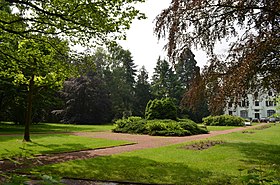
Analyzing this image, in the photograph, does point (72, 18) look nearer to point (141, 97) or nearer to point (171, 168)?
point (171, 168)

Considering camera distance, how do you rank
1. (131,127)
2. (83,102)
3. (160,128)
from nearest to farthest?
(160,128)
(131,127)
(83,102)

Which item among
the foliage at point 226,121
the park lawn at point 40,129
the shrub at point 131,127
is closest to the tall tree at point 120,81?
the foliage at point 226,121

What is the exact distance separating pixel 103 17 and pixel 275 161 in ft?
25.9

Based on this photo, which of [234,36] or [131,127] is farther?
[131,127]

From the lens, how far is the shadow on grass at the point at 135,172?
20.3ft

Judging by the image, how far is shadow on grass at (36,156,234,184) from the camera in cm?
618

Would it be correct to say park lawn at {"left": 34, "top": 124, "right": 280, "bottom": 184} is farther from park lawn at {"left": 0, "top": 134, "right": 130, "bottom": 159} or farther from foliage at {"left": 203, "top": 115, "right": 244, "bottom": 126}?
foliage at {"left": 203, "top": 115, "right": 244, "bottom": 126}

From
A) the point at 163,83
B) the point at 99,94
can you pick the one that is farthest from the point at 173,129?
the point at 163,83

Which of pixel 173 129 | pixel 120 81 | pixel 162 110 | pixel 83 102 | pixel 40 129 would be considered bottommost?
pixel 40 129

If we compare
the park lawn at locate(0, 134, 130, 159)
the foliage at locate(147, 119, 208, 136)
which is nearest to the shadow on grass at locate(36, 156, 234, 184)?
the park lawn at locate(0, 134, 130, 159)

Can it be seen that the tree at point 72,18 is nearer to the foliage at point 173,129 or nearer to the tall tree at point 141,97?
the foliage at point 173,129

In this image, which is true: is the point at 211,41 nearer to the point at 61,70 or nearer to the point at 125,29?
the point at 125,29

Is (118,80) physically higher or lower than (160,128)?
higher

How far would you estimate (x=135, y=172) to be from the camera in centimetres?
694
